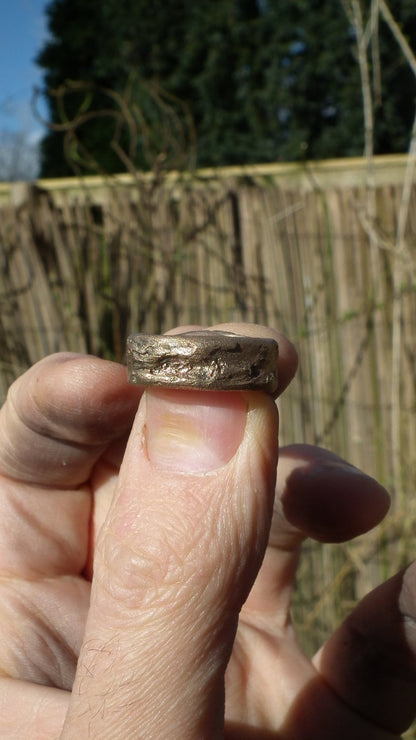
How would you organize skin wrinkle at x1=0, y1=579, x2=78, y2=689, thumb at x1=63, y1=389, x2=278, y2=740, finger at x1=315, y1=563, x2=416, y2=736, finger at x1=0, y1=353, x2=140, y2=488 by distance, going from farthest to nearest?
finger at x1=315, y1=563, x2=416, y2=736
finger at x1=0, y1=353, x2=140, y2=488
skin wrinkle at x1=0, y1=579, x2=78, y2=689
thumb at x1=63, y1=389, x2=278, y2=740

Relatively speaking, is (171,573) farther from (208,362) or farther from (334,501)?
(334,501)

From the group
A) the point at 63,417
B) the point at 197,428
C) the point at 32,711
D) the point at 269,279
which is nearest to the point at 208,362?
the point at 197,428

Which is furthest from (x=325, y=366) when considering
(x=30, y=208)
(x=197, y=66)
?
(x=197, y=66)

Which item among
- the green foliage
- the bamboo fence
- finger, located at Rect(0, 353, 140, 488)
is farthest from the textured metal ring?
the green foliage

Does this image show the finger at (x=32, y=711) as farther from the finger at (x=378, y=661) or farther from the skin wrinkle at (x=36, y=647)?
the finger at (x=378, y=661)

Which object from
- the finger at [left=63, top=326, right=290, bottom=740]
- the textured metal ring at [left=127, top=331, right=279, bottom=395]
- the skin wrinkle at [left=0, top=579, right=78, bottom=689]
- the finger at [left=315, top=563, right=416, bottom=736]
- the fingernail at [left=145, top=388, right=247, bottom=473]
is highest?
the textured metal ring at [left=127, top=331, right=279, bottom=395]

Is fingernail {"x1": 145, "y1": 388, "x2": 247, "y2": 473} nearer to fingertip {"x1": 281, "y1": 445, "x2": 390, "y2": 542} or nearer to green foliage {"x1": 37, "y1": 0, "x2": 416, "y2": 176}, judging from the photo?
fingertip {"x1": 281, "y1": 445, "x2": 390, "y2": 542}

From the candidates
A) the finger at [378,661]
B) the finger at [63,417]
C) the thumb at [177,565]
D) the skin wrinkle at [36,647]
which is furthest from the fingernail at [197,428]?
the finger at [378,661]
